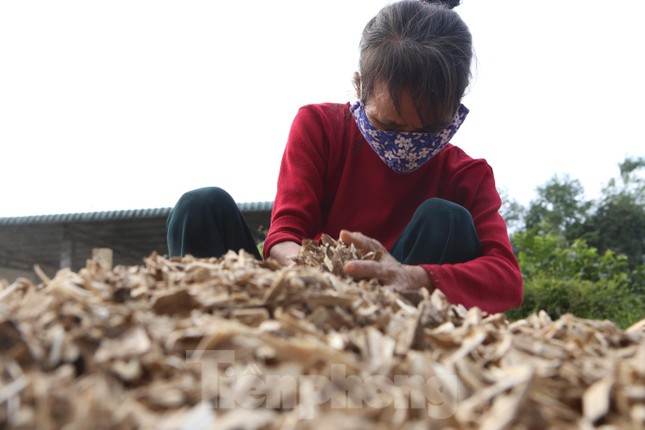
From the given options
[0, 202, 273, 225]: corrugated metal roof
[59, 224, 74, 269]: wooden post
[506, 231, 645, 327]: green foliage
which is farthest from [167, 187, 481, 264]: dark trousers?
[59, 224, 74, 269]: wooden post

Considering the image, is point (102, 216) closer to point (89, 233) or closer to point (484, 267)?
point (89, 233)

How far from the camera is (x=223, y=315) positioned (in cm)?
91

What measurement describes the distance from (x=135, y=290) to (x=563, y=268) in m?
5.97

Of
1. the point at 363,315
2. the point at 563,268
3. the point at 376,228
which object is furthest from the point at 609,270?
the point at 363,315

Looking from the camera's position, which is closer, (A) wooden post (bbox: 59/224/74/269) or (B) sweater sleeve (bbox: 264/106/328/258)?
(B) sweater sleeve (bbox: 264/106/328/258)

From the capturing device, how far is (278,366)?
75 centimetres

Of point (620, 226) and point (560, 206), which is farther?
point (560, 206)

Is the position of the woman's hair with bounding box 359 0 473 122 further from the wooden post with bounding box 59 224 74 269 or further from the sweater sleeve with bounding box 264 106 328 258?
the wooden post with bounding box 59 224 74 269

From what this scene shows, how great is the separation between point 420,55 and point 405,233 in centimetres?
50

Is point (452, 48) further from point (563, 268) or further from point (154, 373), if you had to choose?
point (563, 268)

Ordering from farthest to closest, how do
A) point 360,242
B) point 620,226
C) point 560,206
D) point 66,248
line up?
point 560,206, point 620,226, point 66,248, point 360,242

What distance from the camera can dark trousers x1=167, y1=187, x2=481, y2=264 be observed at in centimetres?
165

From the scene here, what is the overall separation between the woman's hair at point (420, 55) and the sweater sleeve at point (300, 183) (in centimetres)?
25

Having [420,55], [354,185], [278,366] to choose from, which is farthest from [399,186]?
[278,366]
